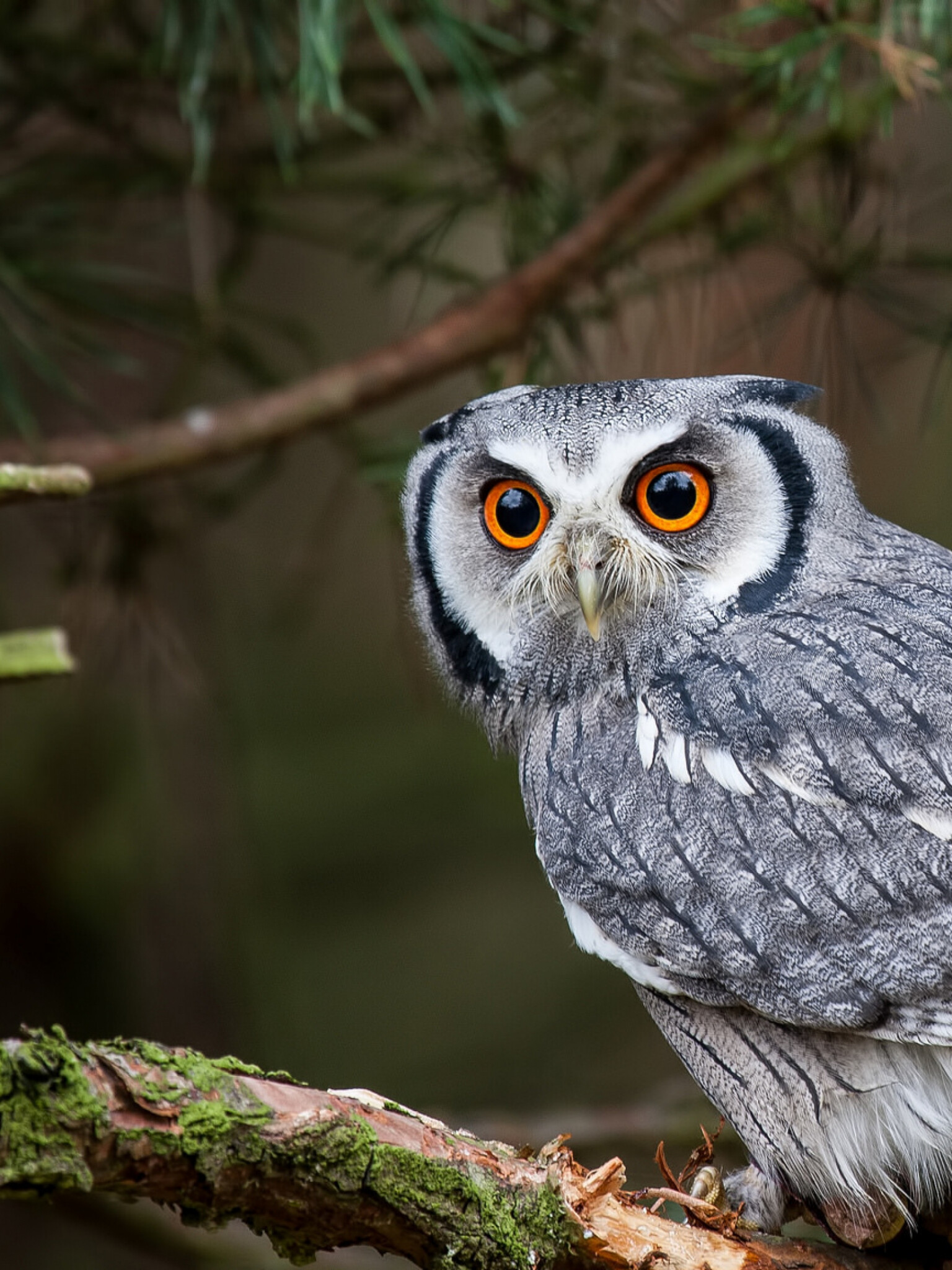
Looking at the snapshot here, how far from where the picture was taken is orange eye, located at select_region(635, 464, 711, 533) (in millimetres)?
1573

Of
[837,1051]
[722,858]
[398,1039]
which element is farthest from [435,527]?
[398,1039]

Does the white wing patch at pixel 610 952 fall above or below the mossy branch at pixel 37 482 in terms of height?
below

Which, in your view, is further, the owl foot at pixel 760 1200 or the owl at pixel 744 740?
the owl foot at pixel 760 1200

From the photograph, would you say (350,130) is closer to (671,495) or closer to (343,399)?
(343,399)

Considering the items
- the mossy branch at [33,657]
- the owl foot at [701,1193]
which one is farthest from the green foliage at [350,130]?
the owl foot at [701,1193]

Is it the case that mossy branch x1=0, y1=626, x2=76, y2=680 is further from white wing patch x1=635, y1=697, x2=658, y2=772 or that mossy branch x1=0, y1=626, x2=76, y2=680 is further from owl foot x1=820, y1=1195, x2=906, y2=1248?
owl foot x1=820, y1=1195, x2=906, y2=1248

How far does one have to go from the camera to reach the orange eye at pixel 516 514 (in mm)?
1616

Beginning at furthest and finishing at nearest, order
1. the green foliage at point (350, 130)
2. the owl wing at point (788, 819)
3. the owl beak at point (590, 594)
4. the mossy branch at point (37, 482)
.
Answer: the green foliage at point (350, 130), the owl beak at point (590, 594), the owl wing at point (788, 819), the mossy branch at point (37, 482)

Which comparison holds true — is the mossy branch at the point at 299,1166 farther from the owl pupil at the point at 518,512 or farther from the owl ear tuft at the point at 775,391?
the owl ear tuft at the point at 775,391

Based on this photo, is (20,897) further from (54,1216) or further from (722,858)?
(722,858)

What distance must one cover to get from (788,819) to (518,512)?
0.49m

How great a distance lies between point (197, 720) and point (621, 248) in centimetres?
167

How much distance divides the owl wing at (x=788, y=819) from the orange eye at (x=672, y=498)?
146 mm

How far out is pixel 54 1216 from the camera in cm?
356
